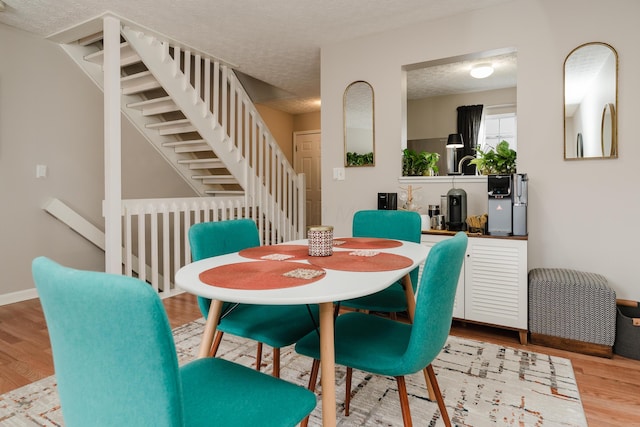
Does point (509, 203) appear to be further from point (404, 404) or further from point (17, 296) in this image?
point (17, 296)

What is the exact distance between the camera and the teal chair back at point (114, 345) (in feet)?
2.06

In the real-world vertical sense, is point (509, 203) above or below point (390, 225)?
above

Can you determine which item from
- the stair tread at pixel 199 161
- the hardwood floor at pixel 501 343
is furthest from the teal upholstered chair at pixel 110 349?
the stair tread at pixel 199 161

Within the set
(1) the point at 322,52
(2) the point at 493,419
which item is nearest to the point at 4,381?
(2) the point at 493,419

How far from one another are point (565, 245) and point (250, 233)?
221 cm

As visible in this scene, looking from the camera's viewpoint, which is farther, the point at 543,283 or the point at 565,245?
the point at 565,245

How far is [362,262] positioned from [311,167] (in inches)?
218

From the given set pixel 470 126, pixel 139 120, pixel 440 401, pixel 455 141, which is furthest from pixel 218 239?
pixel 470 126

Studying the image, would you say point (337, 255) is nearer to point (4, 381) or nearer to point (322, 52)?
point (4, 381)

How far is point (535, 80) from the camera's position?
2766mm

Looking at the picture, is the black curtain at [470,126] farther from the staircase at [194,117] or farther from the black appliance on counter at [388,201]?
the black appliance on counter at [388,201]

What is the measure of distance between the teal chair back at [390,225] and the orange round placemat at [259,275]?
1018 mm

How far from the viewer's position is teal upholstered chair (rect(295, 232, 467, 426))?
1.13 meters

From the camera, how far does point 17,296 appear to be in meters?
3.42
